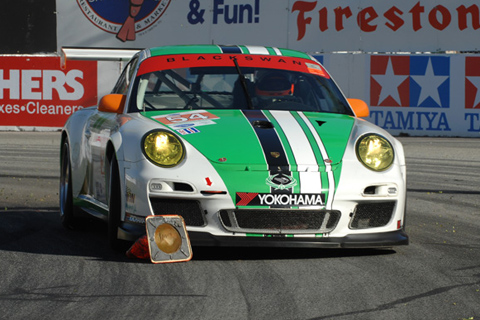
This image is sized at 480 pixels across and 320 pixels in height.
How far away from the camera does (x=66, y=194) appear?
698cm

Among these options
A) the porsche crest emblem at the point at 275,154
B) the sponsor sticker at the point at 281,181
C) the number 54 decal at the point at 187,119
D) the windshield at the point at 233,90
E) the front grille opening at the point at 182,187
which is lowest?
the front grille opening at the point at 182,187

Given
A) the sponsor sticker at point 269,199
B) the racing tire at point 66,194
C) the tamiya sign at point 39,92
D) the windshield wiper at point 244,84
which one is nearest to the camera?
the sponsor sticker at point 269,199

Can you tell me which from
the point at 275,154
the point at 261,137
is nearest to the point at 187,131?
the point at 261,137

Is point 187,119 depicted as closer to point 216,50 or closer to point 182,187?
point 182,187

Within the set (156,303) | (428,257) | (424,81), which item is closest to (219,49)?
(428,257)

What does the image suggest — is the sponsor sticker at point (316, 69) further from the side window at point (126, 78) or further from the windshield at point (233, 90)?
the side window at point (126, 78)

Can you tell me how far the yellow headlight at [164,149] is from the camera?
5.28 m

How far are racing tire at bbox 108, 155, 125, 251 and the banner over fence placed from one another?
13563mm

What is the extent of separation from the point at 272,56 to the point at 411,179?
4.44 m

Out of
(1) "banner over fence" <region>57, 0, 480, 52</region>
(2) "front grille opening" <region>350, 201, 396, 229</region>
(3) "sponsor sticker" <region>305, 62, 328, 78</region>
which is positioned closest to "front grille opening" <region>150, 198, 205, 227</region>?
(2) "front grille opening" <region>350, 201, 396, 229</region>

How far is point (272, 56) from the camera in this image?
673cm

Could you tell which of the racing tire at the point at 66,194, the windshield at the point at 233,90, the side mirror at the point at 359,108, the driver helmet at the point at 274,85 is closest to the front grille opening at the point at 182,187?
the windshield at the point at 233,90

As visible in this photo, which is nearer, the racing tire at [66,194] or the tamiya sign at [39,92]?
the racing tire at [66,194]

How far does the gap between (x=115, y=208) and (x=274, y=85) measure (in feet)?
4.78
